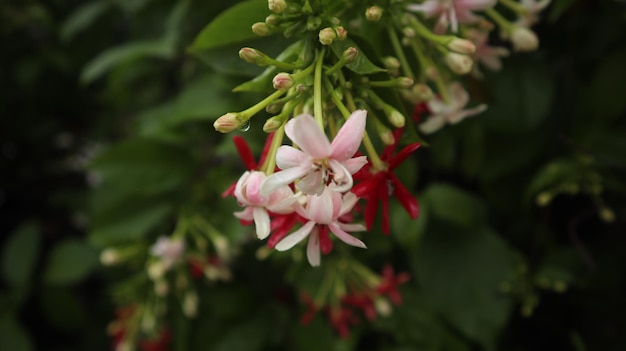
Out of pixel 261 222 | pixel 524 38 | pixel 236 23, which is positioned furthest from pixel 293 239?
pixel 524 38

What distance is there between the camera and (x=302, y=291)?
101 centimetres

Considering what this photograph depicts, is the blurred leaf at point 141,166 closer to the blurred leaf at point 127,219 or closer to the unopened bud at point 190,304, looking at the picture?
the blurred leaf at point 127,219

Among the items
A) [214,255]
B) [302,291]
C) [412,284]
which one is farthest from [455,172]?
[214,255]

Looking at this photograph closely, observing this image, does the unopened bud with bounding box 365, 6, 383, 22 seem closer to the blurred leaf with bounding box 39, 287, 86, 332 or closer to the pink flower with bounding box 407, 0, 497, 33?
the pink flower with bounding box 407, 0, 497, 33

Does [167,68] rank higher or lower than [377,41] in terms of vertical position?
lower

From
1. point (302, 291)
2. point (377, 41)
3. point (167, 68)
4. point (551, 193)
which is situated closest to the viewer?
point (377, 41)

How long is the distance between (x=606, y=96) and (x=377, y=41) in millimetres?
443

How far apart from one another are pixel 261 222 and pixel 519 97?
1.93 feet

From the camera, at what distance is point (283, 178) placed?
1.33 ft

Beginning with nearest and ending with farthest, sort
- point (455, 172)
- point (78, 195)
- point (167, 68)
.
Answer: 1. point (455, 172)
2. point (167, 68)
3. point (78, 195)

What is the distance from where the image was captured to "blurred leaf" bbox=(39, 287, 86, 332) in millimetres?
1461

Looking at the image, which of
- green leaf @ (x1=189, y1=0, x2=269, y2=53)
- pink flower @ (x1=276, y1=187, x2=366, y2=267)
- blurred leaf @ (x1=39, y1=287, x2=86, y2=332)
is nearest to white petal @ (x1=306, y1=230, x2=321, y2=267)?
pink flower @ (x1=276, y1=187, x2=366, y2=267)

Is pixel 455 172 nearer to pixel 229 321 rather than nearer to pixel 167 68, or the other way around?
pixel 229 321

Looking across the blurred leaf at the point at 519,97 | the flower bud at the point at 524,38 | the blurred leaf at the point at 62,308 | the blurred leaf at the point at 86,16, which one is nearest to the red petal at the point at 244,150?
the flower bud at the point at 524,38
